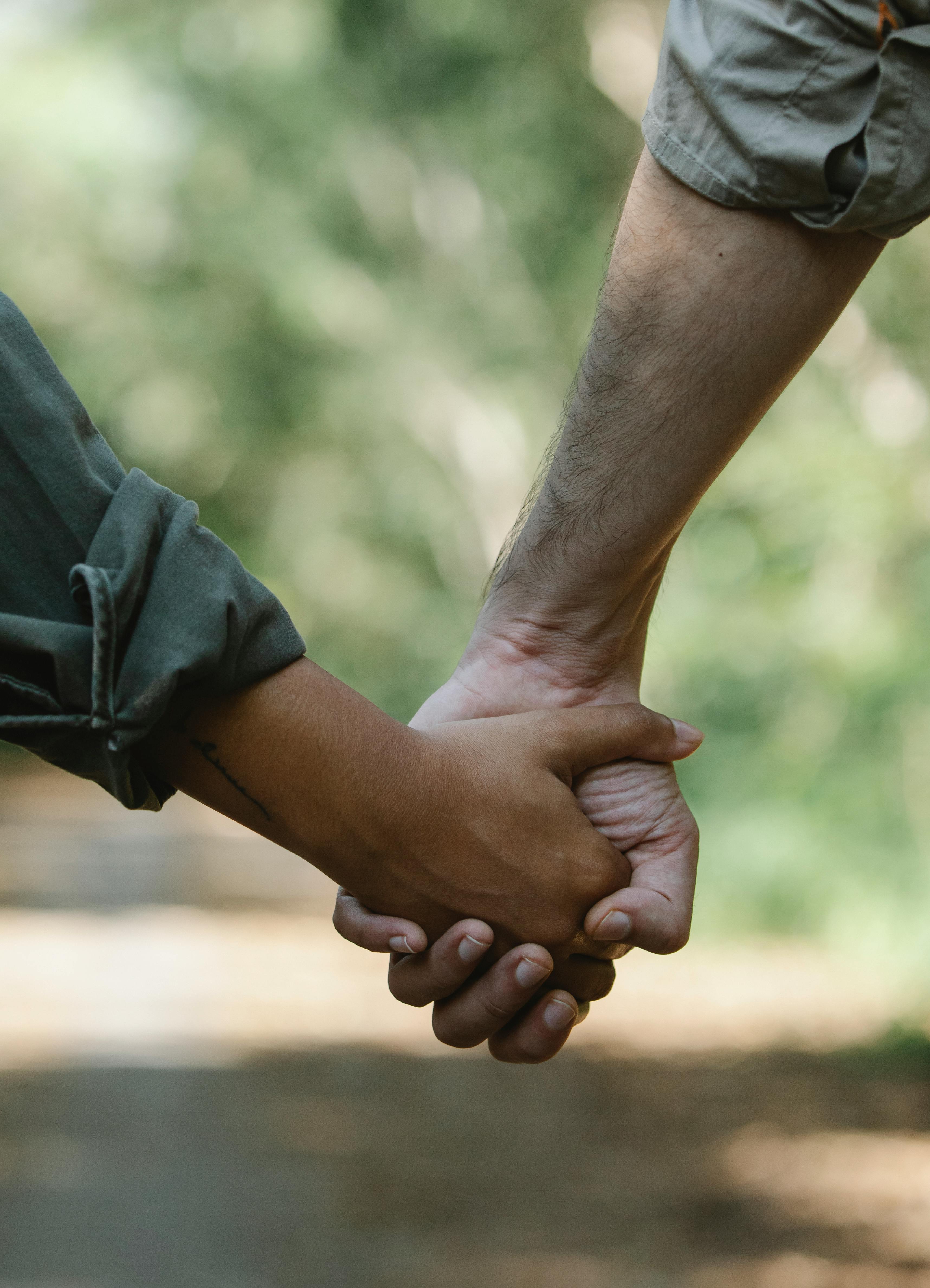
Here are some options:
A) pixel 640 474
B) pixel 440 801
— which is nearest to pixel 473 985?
pixel 440 801

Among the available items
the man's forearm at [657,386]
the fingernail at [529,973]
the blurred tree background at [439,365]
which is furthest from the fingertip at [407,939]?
the blurred tree background at [439,365]

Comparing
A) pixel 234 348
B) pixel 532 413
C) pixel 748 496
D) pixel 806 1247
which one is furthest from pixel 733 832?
pixel 234 348

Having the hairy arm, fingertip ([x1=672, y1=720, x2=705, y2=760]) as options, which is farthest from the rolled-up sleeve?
fingertip ([x1=672, y1=720, x2=705, y2=760])

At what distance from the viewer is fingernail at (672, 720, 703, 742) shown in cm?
233

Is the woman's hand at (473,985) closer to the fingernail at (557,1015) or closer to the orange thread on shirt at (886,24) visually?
the fingernail at (557,1015)

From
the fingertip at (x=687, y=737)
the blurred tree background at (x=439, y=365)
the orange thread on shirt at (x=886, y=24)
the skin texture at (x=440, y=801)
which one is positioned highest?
the blurred tree background at (x=439, y=365)

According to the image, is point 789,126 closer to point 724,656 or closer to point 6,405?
point 6,405

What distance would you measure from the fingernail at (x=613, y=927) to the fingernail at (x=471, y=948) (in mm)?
182

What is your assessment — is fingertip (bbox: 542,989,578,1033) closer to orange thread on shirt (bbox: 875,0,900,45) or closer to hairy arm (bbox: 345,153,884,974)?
hairy arm (bbox: 345,153,884,974)

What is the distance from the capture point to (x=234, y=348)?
14266 millimetres

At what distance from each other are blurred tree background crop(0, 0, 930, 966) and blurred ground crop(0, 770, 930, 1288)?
2.62 feet

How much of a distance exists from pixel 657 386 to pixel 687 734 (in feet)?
2.25

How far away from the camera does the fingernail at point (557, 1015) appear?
7.09 ft

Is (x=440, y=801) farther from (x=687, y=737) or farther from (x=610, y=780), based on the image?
(x=687, y=737)
